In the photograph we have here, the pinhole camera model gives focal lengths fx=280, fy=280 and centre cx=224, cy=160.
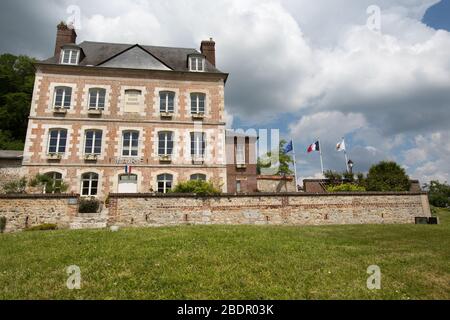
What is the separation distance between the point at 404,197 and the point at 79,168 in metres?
19.5

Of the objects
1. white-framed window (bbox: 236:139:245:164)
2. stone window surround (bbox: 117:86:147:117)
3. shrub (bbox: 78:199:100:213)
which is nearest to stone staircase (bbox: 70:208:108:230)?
shrub (bbox: 78:199:100:213)

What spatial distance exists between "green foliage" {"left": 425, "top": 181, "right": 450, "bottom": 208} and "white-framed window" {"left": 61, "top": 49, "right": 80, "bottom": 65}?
40383 mm

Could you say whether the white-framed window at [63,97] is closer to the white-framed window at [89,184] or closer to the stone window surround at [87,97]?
the stone window surround at [87,97]

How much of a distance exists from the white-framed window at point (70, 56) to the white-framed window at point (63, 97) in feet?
6.86

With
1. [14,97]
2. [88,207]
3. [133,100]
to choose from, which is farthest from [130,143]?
[14,97]

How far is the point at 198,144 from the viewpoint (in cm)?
2044

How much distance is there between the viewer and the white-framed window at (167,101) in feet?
68.3

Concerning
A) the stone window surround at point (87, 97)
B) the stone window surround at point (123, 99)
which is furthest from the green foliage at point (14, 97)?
the stone window surround at point (123, 99)

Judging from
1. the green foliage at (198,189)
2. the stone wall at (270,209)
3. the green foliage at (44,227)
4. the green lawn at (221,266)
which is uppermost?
the green foliage at (198,189)

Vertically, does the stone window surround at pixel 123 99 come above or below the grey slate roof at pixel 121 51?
below

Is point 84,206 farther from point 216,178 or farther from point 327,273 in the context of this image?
point 327,273

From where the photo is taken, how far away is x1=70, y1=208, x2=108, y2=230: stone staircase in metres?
12.1

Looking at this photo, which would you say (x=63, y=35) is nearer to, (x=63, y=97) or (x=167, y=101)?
(x=63, y=97)
